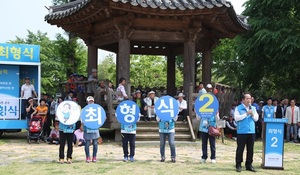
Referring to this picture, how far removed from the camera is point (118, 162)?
9.77 m

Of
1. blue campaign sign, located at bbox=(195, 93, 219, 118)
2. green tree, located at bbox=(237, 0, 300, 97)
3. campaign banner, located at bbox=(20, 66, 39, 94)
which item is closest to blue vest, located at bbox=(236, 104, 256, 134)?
blue campaign sign, located at bbox=(195, 93, 219, 118)

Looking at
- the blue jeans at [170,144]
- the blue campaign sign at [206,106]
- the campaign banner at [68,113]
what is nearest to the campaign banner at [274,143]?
the blue campaign sign at [206,106]

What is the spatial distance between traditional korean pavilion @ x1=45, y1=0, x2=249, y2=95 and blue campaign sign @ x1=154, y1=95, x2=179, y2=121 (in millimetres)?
3778

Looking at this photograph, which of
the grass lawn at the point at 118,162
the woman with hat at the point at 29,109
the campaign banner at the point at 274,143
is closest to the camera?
the grass lawn at the point at 118,162

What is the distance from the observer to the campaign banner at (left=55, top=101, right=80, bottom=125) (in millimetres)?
9438

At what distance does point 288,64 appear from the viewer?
19.4m

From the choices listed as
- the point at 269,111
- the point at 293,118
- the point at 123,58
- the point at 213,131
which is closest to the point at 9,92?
the point at 123,58

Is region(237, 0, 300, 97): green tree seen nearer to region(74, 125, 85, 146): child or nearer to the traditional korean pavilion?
the traditional korean pavilion

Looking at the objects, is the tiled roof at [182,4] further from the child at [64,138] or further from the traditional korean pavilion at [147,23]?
the child at [64,138]

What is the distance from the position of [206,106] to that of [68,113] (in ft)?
10.6

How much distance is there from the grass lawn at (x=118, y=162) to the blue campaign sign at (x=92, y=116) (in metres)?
0.87

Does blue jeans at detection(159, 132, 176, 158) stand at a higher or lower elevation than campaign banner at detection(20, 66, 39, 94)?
lower

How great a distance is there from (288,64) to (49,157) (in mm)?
12852

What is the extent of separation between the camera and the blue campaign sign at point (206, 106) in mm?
9984
